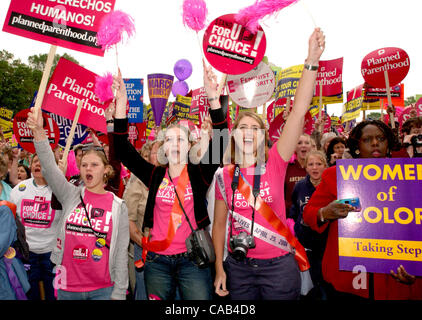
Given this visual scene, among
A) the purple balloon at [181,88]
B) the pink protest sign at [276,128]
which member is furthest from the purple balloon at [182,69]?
the pink protest sign at [276,128]

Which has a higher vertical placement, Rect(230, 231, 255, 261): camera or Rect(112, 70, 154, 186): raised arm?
Rect(112, 70, 154, 186): raised arm

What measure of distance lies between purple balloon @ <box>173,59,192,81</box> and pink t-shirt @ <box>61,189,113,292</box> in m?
13.5

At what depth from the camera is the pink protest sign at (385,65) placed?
643cm

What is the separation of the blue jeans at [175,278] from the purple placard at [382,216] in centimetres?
97

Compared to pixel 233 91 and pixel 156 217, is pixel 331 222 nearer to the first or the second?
pixel 156 217

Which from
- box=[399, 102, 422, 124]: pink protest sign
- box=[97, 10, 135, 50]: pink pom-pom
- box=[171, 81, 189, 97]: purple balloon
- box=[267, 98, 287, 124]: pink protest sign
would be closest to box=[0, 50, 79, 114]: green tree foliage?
box=[171, 81, 189, 97]: purple balloon

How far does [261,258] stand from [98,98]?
9.67ft

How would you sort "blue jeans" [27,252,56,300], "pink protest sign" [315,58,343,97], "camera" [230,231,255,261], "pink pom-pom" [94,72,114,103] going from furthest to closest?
"pink protest sign" [315,58,343,97]
"pink pom-pom" [94,72,114,103]
"blue jeans" [27,252,56,300]
"camera" [230,231,255,261]

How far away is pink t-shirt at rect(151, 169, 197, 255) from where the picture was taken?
2.62 meters

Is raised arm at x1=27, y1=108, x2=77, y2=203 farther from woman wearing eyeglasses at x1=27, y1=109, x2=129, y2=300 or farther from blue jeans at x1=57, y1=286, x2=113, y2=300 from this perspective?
blue jeans at x1=57, y1=286, x2=113, y2=300

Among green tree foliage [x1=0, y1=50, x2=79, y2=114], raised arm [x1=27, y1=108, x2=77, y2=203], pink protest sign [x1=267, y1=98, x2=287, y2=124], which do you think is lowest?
raised arm [x1=27, y1=108, x2=77, y2=203]

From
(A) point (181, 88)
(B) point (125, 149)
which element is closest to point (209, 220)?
(B) point (125, 149)

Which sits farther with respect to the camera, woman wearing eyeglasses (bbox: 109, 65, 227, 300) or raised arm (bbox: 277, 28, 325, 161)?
woman wearing eyeglasses (bbox: 109, 65, 227, 300)

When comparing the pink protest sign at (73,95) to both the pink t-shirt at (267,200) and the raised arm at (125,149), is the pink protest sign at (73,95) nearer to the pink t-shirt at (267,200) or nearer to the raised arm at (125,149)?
the raised arm at (125,149)
